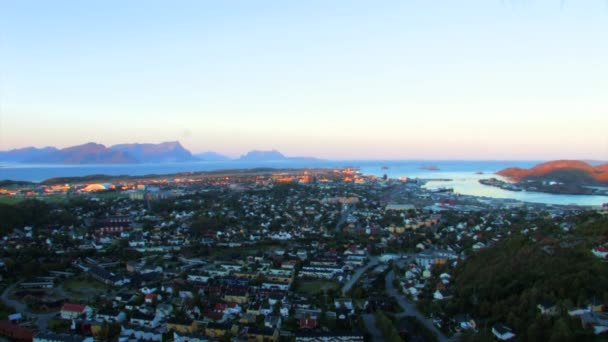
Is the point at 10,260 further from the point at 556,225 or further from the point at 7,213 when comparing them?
the point at 556,225

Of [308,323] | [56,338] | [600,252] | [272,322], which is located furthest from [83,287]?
[600,252]

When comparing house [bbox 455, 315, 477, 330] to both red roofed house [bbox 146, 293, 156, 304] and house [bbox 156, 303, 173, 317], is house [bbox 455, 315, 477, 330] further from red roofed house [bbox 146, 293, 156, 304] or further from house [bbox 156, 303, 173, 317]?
red roofed house [bbox 146, 293, 156, 304]

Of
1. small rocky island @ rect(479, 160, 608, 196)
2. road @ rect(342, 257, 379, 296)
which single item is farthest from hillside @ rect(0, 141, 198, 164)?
road @ rect(342, 257, 379, 296)

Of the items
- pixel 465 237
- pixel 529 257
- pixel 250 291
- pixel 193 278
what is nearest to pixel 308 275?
pixel 250 291

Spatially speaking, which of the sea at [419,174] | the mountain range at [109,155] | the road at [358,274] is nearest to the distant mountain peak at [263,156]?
the mountain range at [109,155]

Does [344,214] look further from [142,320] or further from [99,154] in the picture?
[99,154]

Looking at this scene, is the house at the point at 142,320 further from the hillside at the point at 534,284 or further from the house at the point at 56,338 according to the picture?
the hillside at the point at 534,284
